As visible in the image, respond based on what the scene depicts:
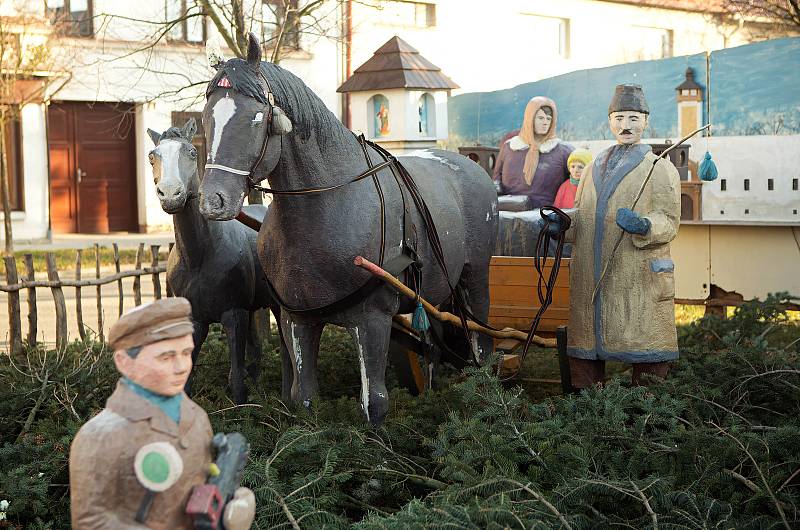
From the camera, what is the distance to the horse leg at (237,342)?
5484 mm

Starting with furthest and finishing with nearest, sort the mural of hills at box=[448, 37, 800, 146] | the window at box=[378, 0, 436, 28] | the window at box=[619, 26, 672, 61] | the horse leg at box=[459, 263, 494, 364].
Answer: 1. the window at box=[619, 26, 672, 61]
2. the window at box=[378, 0, 436, 28]
3. the mural of hills at box=[448, 37, 800, 146]
4. the horse leg at box=[459, 263, 494, 364]

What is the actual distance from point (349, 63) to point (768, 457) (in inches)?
670

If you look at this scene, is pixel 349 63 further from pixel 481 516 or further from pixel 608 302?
pixel 481 516

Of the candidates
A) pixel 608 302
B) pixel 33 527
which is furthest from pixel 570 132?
pixel 33 527

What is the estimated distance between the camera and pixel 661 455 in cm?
391

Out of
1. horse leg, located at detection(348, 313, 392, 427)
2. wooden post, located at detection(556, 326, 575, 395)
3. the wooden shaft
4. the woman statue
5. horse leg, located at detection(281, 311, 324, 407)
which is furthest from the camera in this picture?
the woman statue

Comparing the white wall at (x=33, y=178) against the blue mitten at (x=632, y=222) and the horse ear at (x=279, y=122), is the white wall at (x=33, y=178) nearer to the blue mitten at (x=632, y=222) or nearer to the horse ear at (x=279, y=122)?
the blue mitten at (x=632, y=222)

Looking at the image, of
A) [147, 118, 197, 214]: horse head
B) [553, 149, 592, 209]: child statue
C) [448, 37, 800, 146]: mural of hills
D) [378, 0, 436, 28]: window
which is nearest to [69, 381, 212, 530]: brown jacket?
[147, 118, 197, 214]: horse head

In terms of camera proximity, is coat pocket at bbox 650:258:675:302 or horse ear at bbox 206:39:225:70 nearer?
horse ear at bbox 206:39:225:70

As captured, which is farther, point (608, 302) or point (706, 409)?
point (608, 302)

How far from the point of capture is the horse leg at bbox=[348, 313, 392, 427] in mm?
4641

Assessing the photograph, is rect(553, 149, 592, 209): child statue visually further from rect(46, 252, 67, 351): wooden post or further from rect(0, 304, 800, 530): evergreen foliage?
rect(46, 252, 67, 351): wooden post

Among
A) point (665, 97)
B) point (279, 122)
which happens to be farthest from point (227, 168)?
point (665, 97)

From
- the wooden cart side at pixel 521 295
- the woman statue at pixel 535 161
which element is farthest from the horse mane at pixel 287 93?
the woman statue at pixel 535 161
